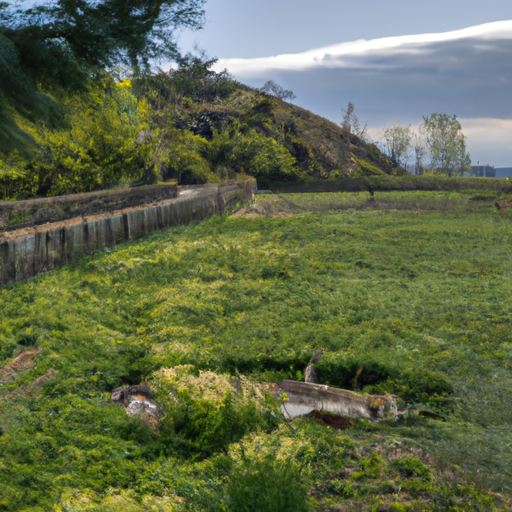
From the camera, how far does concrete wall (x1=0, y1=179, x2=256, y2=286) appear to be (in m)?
10.4

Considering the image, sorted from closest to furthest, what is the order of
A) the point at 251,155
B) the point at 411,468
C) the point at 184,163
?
the point at 411,468 < the point at 184,163 < the point at 251,155

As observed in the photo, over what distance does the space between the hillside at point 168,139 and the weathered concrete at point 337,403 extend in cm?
341

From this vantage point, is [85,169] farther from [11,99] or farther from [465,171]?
[465,171]

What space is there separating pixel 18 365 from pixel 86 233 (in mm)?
6491

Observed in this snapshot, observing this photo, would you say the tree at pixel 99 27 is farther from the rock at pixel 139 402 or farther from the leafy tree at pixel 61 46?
the rock at pixel 139 402

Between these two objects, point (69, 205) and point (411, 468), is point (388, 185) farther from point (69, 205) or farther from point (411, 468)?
point (411, 468)

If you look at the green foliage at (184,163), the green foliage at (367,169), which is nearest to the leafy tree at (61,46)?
the green foliage at (184,163)

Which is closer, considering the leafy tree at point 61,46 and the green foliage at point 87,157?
the leafy tree at point 61,46

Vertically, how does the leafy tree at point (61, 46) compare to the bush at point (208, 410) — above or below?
above

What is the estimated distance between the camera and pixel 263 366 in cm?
745

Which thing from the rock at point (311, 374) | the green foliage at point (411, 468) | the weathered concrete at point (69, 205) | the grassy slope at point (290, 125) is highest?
the grassy slope at point (290, 125)

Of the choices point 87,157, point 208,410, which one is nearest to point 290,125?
point 87,157

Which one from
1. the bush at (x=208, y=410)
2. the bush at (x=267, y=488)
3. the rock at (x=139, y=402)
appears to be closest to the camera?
the bush at (x=267, y=488)

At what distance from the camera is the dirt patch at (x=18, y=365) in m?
6.51
